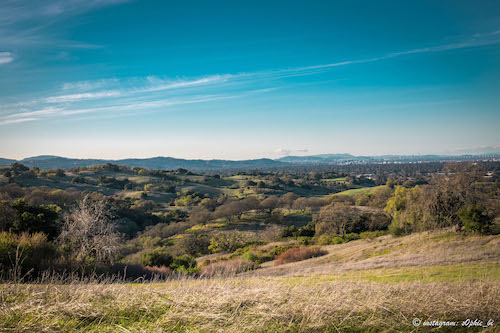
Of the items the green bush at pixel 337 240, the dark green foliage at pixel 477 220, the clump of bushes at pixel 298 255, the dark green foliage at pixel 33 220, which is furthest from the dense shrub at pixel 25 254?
the green bush at pixel 337 240

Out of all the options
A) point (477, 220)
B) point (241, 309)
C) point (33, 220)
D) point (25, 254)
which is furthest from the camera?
point (33, 220)

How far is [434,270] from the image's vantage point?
1238 centimetres

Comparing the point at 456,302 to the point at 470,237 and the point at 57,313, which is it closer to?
the point at 57,313

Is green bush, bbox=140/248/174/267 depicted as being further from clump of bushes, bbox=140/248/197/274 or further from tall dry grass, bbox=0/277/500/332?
tall dry grass, bbox=0/277/500/332

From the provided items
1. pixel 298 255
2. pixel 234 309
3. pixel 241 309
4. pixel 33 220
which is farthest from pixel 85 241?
pixel 241 309

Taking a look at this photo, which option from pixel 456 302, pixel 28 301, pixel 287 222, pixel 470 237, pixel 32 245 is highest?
pixel 28 301

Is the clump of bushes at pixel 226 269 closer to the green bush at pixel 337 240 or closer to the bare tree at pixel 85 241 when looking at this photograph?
the bare tree at pixel 85 241

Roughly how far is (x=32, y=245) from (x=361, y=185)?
480 feet

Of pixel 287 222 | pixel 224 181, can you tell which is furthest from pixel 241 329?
pixel 224 181

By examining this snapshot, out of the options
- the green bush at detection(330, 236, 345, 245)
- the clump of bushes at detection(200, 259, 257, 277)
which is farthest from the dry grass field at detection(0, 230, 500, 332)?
the green bush at detection(330, 236, 345, 245)

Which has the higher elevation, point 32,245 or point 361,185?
point 32,245

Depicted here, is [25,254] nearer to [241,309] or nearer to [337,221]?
[241,309]

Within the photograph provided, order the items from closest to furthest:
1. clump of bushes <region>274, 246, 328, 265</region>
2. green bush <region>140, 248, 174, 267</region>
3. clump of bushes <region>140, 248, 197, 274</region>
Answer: clump of bushes <region>274, 246, 328, 265</region> < clump of bushes <region>140, 248, 197, 274</region> < green bush <region>140, 248, 174, 267</region>

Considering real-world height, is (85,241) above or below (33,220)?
below
